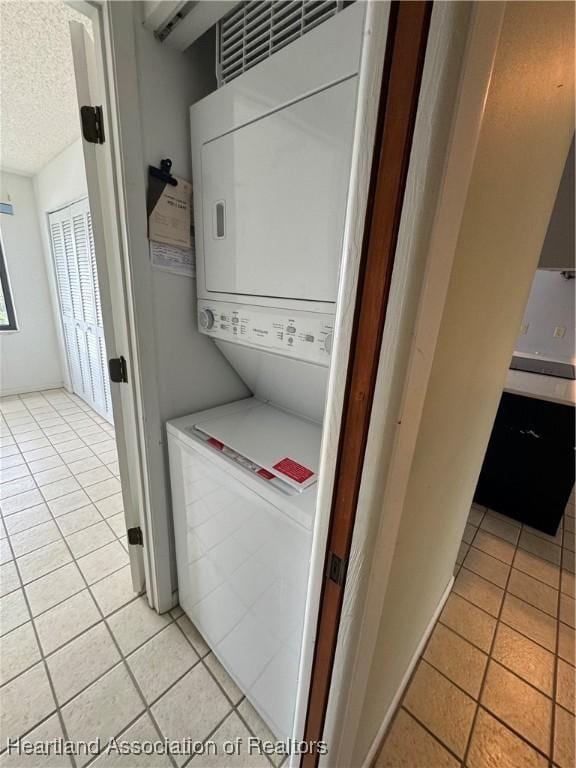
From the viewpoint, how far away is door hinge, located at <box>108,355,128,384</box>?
3.92 feet

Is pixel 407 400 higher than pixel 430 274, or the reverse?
pixel 430 274

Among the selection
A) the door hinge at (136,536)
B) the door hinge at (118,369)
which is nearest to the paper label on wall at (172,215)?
the door hinge at (118,369)

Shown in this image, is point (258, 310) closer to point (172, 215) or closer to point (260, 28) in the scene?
point (172, 215)

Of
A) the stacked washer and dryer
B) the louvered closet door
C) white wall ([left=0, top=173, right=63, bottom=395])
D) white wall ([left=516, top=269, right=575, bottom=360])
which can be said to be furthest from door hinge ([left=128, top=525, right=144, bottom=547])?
white wall ([left=0, top=173, right=63, bottom=395])

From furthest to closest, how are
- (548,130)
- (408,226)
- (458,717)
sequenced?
(458,717)
(548,130)
(408,226)

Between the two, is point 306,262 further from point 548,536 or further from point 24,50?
point 548,536

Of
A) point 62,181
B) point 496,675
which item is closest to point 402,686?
point 496,675

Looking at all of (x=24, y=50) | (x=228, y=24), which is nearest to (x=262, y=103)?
(x=228, y=24)

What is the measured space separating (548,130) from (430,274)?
666 millimetres

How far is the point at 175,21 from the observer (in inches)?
35.4

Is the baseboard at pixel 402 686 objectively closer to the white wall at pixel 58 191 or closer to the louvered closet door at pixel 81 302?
the louvered closet door at pixel 81 302

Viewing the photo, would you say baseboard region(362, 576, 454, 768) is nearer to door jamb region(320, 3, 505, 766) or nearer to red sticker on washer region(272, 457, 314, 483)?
door jamb region(320, 3, 505, 766)

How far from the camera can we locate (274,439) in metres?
1.13

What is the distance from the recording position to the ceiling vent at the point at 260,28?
76cm
